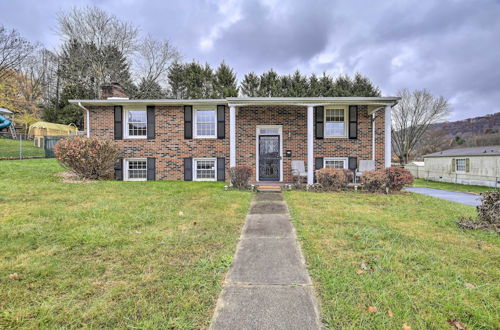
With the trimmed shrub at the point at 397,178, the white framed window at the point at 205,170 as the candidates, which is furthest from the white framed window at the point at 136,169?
the trimmed shrub at the point at 397,178

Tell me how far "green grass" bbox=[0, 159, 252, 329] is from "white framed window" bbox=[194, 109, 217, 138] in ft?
16.7

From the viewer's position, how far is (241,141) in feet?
31.6

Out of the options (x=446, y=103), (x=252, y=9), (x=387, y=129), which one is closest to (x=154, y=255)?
(x=387, y=129)

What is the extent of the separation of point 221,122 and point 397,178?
702 centimetres

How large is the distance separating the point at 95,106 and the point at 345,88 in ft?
73.1

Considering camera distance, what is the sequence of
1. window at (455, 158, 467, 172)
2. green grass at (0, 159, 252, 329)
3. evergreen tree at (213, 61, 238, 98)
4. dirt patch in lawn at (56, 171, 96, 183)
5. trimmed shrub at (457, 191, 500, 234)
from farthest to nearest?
evergreen tree at (213, 61, 238, 98) < window at (455, 158, 467, 172) < dirt patch in lawn at (56, 171, 96, 183) < trimmed shrub at (457, 191, 500, 234) < green grass at (0, 159, 252, 329)

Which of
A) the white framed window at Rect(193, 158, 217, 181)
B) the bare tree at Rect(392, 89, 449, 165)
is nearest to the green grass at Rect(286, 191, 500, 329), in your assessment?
the white framed window at Rect(193, 158, 217, 181)

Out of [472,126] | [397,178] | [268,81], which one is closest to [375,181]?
[397,178]

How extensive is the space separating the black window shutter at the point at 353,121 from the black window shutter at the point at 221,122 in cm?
546

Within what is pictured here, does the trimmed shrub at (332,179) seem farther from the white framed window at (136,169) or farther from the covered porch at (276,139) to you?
the white framed window at (136,169)

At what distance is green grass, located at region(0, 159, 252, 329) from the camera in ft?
5.59

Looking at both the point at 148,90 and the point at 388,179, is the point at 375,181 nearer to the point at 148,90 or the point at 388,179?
the point at 388,179

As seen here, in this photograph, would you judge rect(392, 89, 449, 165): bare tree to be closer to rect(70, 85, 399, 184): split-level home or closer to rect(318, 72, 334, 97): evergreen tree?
rect(318, 72, 334, 97): evergreen tree

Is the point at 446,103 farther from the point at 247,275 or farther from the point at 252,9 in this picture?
the point at 247,275
